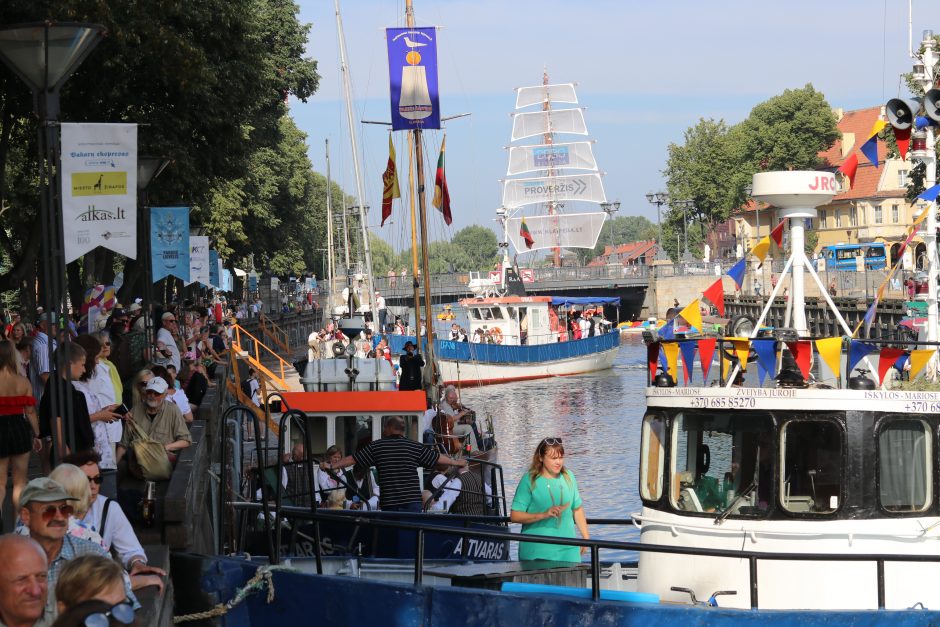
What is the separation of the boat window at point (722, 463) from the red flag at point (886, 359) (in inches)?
54.1

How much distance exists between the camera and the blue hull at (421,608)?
10344mm

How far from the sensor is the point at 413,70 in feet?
106

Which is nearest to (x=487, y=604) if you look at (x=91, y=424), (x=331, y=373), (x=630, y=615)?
(x=630, y=615)

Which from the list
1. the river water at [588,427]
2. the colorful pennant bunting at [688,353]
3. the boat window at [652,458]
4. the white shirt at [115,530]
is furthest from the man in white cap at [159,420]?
the river water at [588,427]

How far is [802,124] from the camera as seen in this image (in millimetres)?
118438

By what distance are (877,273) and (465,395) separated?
26152 millimetres

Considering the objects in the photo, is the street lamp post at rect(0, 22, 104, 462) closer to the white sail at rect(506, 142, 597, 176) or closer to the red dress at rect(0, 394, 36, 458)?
the red dress at rect(0, 394, 36, 458)

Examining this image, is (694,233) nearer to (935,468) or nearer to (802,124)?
(802,124)

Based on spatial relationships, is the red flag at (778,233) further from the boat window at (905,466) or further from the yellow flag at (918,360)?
the boat window at (905,466)

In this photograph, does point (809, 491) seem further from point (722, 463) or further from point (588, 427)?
point (588, 427)

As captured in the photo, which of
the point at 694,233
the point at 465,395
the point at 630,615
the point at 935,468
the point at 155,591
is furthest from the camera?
the point at 694,233

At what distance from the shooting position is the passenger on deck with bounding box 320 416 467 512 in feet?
47.5

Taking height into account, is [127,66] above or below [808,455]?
above

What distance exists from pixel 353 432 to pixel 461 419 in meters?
7.97
